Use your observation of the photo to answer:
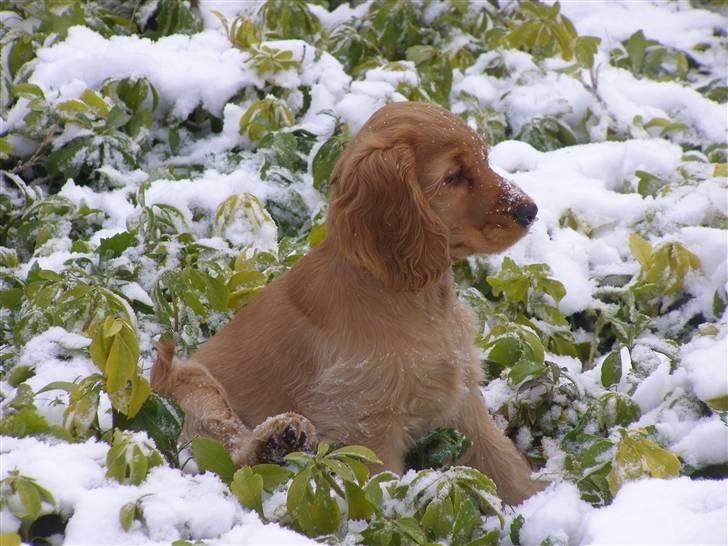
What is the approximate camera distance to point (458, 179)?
3092 millimetres

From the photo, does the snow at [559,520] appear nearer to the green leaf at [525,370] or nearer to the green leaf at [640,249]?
the green leaf at [525,370]

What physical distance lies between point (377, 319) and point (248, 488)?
76 cm

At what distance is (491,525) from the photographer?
2.68m

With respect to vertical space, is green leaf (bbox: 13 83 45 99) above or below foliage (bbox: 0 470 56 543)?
below

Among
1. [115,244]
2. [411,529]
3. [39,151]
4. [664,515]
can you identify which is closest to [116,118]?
[39,151]

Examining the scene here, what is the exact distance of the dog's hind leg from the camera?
9.59 feet

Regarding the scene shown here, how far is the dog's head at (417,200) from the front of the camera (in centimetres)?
300

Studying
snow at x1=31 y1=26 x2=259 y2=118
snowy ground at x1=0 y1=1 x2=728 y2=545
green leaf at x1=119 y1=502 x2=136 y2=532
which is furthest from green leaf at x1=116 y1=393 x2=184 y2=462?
snow at x1=31 y1=26 x2=259 y2=118

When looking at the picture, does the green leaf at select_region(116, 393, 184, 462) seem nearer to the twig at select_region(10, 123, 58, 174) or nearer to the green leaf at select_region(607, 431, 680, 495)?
the green leaf at select_region(607, 431, 680, 495)

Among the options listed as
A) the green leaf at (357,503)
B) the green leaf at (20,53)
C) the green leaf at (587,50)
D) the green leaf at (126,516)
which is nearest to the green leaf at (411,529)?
the green leaf at (357,503)

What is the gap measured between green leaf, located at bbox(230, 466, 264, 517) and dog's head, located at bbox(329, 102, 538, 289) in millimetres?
805

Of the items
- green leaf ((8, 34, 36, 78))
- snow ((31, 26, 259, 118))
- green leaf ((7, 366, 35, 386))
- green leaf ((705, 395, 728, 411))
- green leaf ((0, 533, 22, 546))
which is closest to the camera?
green leaf ((0, 533, 22, 546))

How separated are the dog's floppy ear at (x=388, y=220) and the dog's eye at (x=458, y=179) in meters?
0.12

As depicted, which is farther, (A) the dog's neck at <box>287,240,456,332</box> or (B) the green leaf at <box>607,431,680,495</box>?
(A) the dog's neck at <box>287,240,456,332</box>
